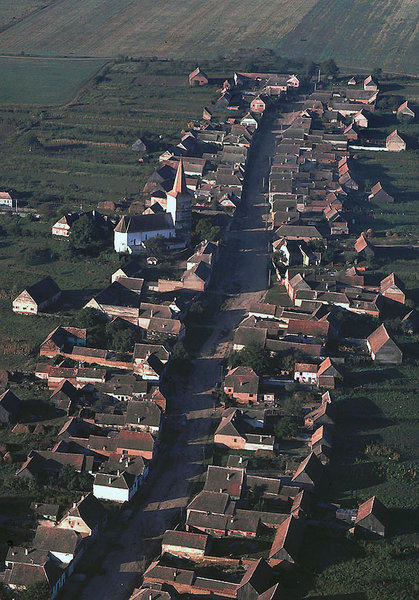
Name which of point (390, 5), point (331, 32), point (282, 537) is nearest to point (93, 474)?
point (282, 537)

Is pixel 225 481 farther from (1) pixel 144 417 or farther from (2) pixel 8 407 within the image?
(2) pixel 8 407

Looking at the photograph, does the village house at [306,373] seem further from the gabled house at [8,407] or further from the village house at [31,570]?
the village house at [31,570]

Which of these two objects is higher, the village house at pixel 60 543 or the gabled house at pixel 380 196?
the village house at pixel 60 543

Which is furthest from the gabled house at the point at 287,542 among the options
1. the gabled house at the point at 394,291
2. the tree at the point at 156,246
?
→ the tree at the point at 156,246

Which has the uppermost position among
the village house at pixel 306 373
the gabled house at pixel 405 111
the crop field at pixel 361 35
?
the village house at pixel 306 373

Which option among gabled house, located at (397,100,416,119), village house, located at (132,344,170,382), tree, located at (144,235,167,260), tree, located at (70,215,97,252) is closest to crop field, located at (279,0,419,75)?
gabled house, located at (397,100,416,119)

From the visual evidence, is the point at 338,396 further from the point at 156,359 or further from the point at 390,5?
the point at 390,5
